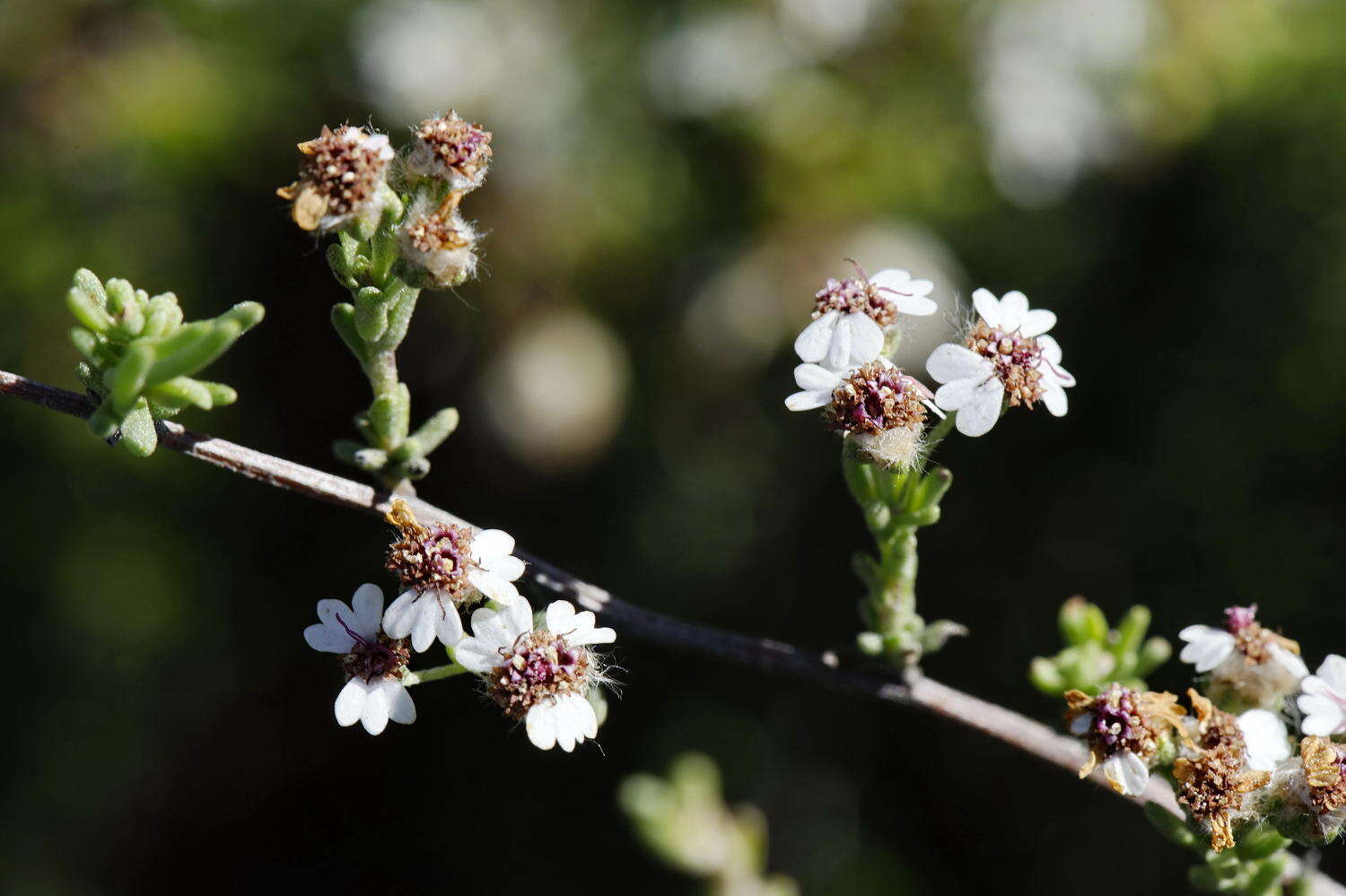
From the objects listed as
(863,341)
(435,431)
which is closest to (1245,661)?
(863,341)

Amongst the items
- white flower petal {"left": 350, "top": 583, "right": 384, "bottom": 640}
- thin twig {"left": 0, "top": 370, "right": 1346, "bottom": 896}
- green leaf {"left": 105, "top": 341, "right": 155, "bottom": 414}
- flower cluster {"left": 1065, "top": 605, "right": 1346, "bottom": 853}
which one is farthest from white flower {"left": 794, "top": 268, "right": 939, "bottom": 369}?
green leaf {"left": 105, "top": 341, "right": 155, "bottom": 414}

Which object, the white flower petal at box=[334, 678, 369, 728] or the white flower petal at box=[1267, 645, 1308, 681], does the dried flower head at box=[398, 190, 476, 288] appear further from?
the white flower petal at box=[1267, 645, 1308, 681]

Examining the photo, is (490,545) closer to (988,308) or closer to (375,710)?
(375,710)

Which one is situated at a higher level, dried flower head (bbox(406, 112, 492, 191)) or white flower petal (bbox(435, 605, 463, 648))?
dried flower head (bbox(406, 112, 492, 191))

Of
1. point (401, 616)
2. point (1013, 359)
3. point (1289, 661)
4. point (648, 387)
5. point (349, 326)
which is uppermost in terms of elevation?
point (648, 387)

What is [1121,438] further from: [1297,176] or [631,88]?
[631,88]
